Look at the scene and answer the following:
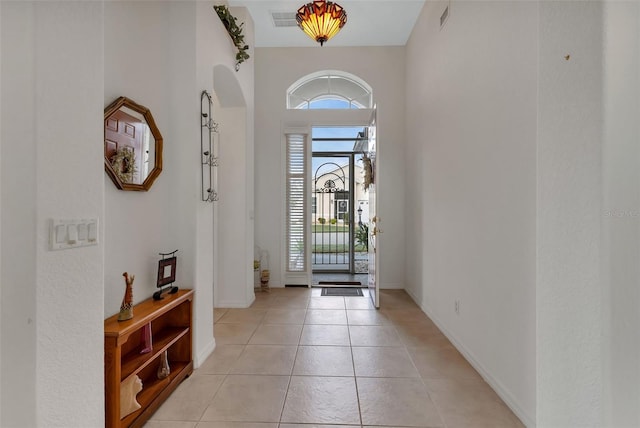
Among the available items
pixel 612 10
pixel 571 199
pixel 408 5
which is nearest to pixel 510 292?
pixel 571 199

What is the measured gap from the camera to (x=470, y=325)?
2307 mm

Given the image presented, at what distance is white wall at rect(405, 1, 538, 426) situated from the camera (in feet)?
5.40

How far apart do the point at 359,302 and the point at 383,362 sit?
1.54 meters

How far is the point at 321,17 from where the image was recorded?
301 cm

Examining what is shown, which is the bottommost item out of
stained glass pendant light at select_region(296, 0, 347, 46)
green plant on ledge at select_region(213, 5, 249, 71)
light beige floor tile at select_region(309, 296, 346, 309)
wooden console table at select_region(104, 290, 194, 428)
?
light beige floor tile at select_region(309, 296, 346, 309)

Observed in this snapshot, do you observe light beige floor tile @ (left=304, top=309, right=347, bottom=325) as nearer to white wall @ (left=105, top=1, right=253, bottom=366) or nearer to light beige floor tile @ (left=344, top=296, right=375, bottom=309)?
light beige floor tile @ (left=344, top=296, right=375, bottom=309)

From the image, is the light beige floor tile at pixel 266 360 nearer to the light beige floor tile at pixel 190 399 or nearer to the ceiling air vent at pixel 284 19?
the light beige floor tile at pixel 190 399

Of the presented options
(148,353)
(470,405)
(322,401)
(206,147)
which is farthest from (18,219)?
(470,405)

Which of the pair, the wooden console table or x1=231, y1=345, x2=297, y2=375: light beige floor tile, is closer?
the wooden console table

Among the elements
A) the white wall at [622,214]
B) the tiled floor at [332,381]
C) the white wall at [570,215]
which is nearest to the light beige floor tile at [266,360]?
the tiled floor at [332,381]

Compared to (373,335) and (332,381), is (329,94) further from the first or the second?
(332,381)

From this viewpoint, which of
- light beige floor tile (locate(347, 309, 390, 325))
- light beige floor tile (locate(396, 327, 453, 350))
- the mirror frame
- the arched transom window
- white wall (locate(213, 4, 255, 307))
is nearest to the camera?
the mirror frame

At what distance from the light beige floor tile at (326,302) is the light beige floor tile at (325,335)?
23.6 inches

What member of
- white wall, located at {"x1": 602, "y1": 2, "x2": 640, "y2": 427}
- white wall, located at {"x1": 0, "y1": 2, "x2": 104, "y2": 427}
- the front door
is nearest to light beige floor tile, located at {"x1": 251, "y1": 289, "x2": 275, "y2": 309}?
the front door
